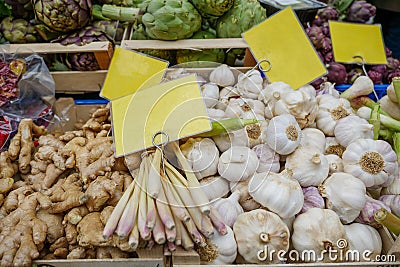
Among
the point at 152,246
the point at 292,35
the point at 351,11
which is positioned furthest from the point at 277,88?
the point at 351,11

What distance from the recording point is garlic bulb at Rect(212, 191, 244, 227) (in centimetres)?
113

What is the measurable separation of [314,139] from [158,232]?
66 cm

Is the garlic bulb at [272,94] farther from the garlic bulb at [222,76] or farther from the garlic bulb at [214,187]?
the garlic bulb at [214,187]

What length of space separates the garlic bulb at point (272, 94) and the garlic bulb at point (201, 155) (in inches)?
12.4

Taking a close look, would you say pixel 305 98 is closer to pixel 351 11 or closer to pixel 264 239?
→ pixel 264 239

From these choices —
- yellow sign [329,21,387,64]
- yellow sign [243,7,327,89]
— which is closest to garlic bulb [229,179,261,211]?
yellow sign [243,7,327,89]

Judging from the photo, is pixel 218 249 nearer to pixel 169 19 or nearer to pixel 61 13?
pixel 169 19

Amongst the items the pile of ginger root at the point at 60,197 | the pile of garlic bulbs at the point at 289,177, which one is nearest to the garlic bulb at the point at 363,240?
the pile of garlic bulbs at the point at 289,177

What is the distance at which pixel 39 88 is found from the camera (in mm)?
1766

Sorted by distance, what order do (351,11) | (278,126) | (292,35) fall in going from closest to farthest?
1. (278,126)
2. (292,35)
3. (351,11)

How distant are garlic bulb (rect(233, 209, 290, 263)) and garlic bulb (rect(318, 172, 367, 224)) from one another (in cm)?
19

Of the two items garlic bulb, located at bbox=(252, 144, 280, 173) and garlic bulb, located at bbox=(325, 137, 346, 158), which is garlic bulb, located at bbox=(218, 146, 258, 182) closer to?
garlic bulb, located at bbox=(252, 144, 280, 173)

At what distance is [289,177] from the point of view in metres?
1.19

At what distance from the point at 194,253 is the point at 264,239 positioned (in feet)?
0.63
